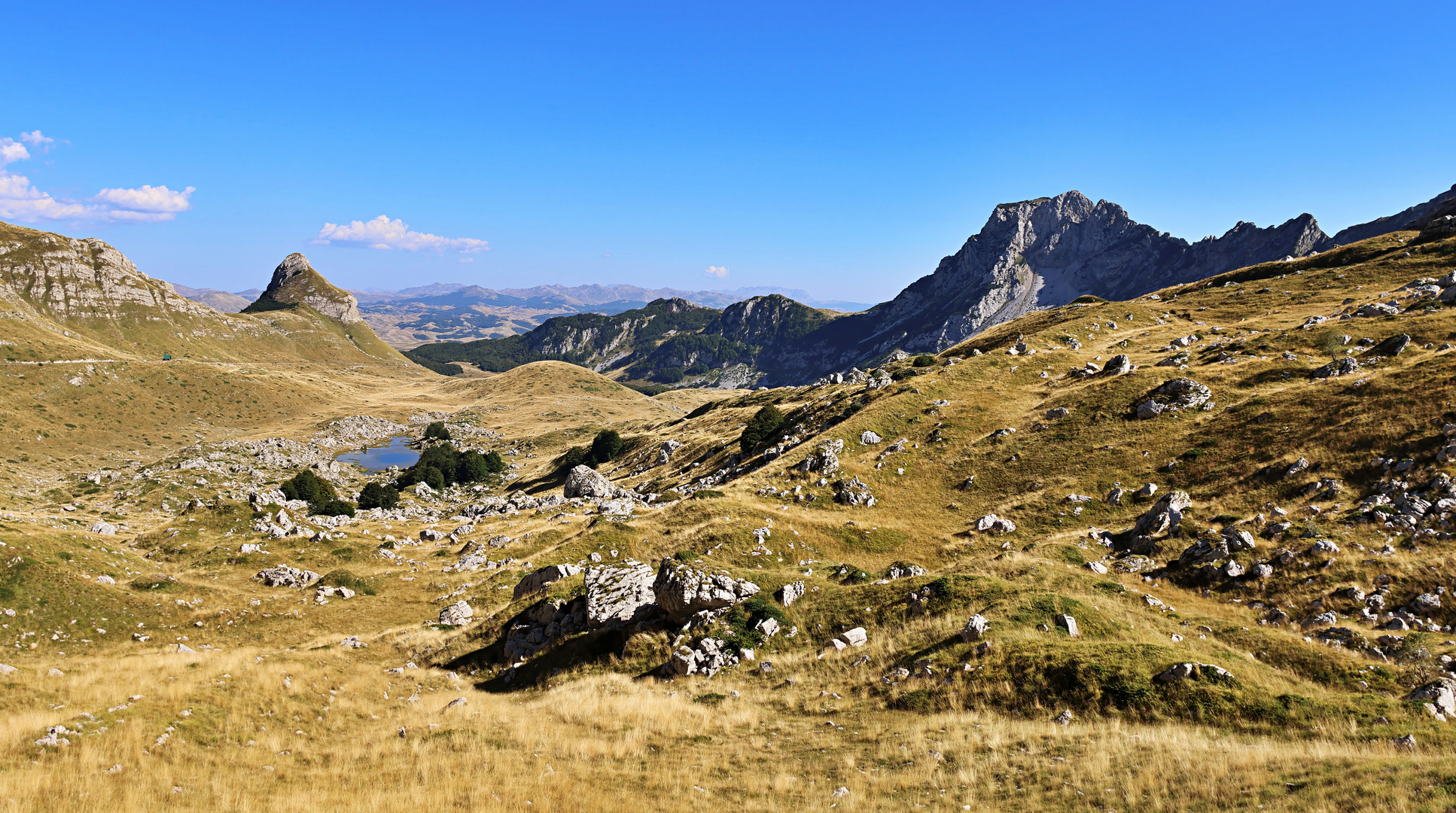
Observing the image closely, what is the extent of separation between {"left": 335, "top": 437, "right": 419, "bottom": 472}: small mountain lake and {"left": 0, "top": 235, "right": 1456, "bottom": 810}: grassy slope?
9894 cm

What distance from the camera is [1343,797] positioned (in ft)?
38.5

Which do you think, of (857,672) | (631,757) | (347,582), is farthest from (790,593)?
(347,582)

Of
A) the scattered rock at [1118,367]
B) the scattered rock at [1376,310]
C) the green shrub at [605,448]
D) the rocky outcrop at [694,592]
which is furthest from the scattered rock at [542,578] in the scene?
the green shrub at [605,448]

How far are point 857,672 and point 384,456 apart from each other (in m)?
164

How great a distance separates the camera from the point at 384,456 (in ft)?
514

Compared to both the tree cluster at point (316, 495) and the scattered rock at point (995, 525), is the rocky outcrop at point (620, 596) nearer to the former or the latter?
the scattered rock at point (995, 525)

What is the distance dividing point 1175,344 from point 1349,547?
170 ft

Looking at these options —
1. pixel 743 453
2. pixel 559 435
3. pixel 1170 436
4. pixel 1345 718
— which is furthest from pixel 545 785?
pixel 559 435

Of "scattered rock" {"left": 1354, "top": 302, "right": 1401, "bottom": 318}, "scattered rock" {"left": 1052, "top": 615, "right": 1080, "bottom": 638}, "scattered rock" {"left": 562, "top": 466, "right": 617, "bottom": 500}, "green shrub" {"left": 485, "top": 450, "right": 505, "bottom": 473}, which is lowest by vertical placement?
"green shrub" {"left": 485, "top": 450, "right": 505, "bottom": 473}

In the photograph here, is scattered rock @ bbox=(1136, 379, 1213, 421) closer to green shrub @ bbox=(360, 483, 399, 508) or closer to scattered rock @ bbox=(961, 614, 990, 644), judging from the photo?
scattered rock @ bbox=(961, 614, 990, 644)

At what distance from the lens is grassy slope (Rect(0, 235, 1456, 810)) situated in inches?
586

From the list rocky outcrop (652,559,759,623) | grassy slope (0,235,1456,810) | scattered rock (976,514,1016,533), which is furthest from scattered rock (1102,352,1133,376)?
rocky outcrop (652,559,759,623)

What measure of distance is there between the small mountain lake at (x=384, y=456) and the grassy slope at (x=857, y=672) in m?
98.9

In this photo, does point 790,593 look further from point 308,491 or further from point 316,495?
point 308,491
